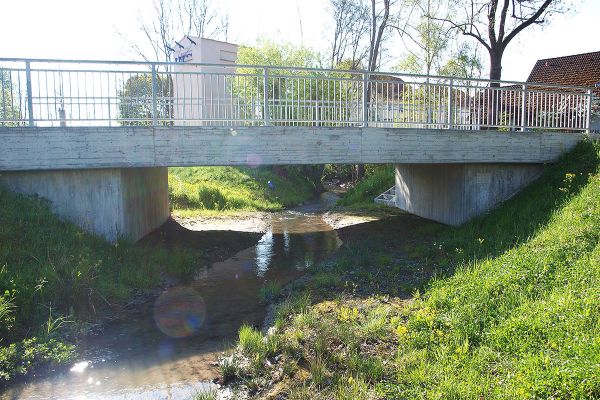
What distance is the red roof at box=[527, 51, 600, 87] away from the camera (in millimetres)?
24172

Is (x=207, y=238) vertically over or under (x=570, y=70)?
under

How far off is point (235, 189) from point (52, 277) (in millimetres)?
15961

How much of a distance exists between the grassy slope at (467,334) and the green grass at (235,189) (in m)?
11.7

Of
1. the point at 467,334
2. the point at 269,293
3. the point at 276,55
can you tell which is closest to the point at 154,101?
the point at 269,293

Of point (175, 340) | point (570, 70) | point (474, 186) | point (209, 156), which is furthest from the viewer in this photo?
point (570, 70)

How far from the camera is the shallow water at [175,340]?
6.09 meters

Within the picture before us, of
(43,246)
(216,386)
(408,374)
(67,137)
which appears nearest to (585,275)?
(408,374)

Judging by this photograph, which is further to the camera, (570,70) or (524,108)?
(570,70)

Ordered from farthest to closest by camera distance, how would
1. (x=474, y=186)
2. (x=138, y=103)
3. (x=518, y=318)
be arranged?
(x=474, y=186) → (x=138, y=103) → (x=518, y=318)

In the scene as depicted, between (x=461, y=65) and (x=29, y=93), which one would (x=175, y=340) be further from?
(x=461, y=65)

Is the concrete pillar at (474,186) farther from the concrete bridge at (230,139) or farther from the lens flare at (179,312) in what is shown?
the lens flare at (179,312)

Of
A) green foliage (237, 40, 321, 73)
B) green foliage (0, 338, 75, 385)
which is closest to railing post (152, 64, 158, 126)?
green foliage (0, 338, 75, 385)

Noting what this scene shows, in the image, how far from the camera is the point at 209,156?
36.6ft

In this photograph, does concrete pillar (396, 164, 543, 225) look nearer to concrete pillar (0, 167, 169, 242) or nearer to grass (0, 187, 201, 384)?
grass (0, 187, 201, 384)
